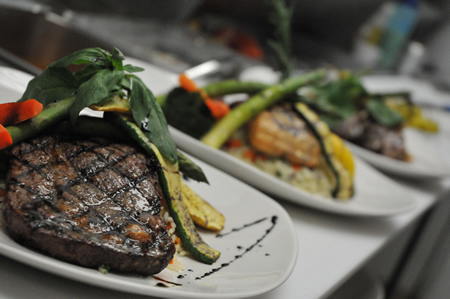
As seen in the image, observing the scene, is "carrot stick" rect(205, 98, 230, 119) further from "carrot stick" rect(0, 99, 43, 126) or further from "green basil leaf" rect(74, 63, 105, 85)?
"carrot stick" rect(0, 99, 43, 126)

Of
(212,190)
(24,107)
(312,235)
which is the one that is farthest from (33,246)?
(312,235)

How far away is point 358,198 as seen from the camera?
2.32 meters

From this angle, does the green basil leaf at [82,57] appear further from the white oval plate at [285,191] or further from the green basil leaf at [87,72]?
the white oval plate at [285,191]

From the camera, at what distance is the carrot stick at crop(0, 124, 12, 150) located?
99cm

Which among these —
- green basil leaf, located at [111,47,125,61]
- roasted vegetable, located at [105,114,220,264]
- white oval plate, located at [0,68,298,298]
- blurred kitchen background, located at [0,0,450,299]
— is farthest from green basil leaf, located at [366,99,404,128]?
green basil leaf, located at [111,47,125,61]

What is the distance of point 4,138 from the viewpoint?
100 cm

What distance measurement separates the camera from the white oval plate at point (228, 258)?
0.86 meters

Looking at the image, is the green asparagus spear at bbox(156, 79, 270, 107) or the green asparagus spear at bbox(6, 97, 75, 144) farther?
the green asparagus spear at bbox(156, 79, 270, 107)

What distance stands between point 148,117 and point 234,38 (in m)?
4.14

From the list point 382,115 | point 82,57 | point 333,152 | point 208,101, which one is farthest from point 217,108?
point 382,115

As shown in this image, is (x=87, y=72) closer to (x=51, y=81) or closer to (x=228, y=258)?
(x=51, y=81)

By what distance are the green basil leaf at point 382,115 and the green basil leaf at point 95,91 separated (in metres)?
2.51

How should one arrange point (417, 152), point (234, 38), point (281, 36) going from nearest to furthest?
point (281, 36) < point (417, 152) < point (234, 38)

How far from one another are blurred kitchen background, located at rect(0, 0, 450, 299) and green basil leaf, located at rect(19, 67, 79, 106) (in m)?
0.93
